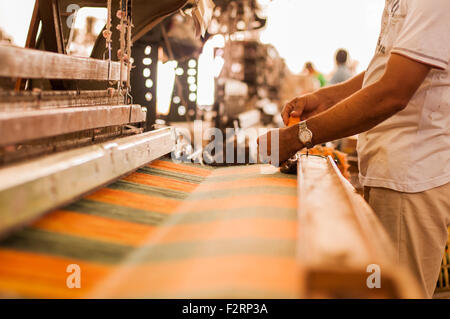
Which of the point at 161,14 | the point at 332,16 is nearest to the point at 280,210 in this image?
the point at 161,14

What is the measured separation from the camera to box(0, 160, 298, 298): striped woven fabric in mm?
700

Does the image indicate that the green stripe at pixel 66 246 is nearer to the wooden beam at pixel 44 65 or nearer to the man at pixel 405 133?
the wooden beam at pixel 44 65

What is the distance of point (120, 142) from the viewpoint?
4.63 ft

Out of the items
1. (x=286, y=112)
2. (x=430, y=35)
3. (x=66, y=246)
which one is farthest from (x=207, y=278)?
(x=286, y=112)

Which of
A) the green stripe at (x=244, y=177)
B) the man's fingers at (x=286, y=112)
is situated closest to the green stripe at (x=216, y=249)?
the green stripe at (x=244, y=177)

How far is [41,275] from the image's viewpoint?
0.75 metres

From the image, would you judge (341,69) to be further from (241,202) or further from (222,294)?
(222,294)

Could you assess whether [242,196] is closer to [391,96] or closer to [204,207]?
[204,207]

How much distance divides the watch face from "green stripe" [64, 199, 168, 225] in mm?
689

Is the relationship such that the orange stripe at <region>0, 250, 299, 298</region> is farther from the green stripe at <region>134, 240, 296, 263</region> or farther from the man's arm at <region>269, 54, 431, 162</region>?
the man's arm at <region>269, 54, 431, 162</region>

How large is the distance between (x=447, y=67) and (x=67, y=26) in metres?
1.97

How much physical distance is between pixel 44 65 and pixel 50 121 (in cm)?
19

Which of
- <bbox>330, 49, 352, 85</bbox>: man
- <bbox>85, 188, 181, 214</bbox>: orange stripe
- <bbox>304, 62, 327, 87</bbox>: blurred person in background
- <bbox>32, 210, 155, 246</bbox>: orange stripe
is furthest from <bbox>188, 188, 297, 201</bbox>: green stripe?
<bbox>304, 62, 327, 87</bbox>: blurred person in background

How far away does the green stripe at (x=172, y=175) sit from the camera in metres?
1.69
